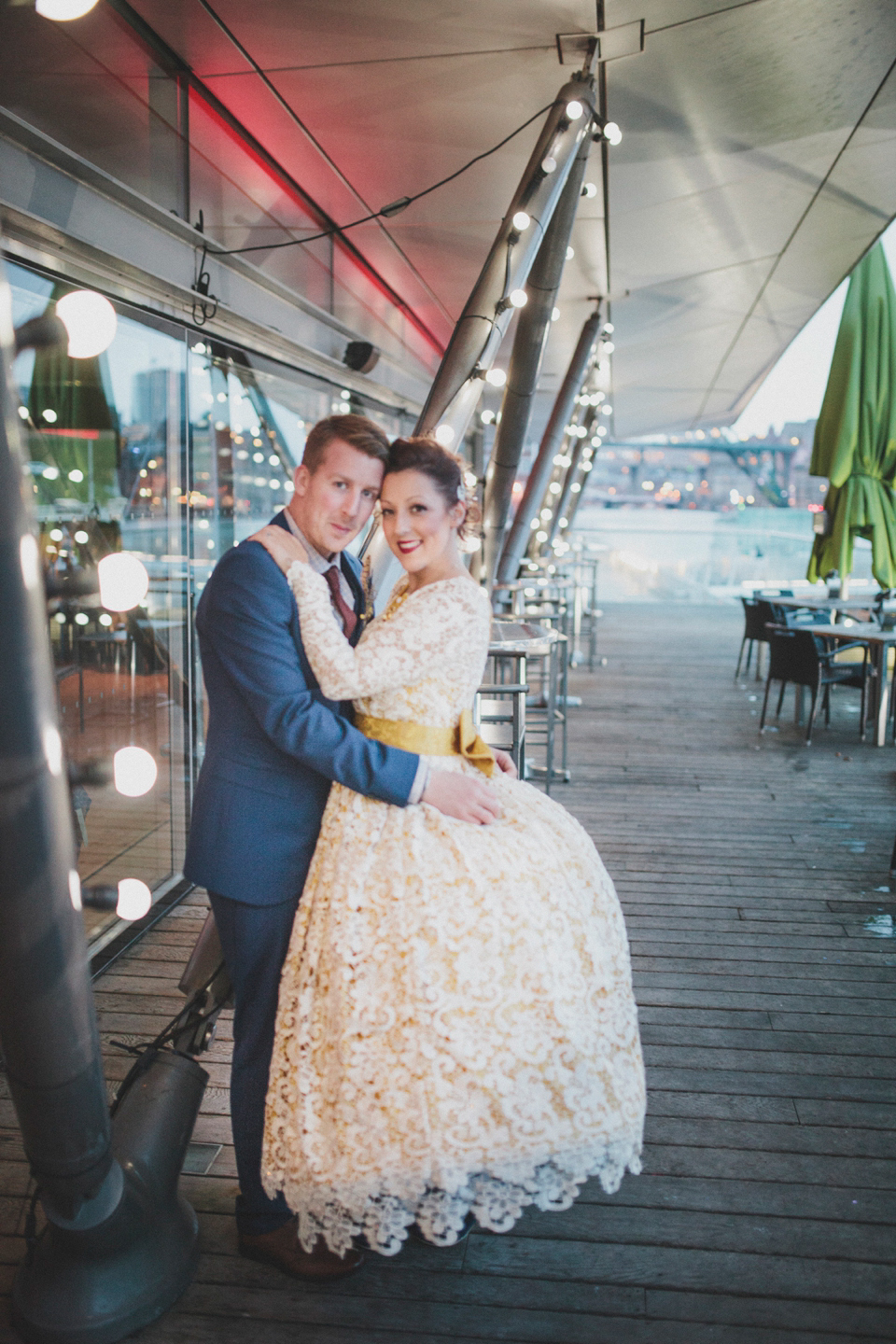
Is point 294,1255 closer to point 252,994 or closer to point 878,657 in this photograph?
point 252,994

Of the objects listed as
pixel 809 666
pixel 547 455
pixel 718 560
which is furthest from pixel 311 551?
pixel 718 560

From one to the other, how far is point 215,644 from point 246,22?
9.35 ft

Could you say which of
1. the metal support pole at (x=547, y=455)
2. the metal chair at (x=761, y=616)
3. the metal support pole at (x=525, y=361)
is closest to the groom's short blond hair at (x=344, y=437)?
the metal support pole at (x=525, y=361)

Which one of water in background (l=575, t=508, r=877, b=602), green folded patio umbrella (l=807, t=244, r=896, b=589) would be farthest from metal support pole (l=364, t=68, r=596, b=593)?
water in background (l=575, t=508, r=877, b=602)

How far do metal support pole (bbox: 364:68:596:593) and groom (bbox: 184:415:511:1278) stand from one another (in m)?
2.30

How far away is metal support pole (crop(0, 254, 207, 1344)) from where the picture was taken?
137 centimetres

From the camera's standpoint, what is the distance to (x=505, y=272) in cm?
428

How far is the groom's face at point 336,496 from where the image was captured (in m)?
1.80

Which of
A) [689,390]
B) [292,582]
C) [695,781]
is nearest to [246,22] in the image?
[292,582]

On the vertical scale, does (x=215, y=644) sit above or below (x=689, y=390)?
below

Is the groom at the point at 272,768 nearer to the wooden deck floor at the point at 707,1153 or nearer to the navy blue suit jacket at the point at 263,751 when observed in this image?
the navy blue suit jacket at the point at 263,751

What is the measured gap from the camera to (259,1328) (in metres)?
1.80

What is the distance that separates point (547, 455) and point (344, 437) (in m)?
8.12

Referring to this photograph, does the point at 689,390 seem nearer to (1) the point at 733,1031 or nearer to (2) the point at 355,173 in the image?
(2) the point at 355,173
